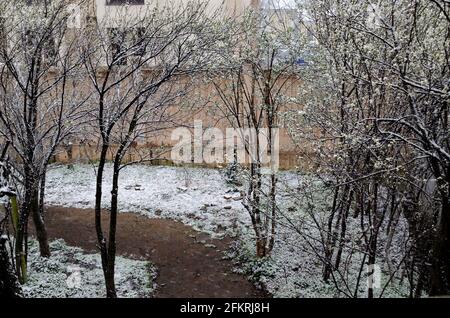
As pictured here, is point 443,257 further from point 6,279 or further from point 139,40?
point 139,40

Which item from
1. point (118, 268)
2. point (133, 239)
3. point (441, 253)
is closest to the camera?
point (441, 253)

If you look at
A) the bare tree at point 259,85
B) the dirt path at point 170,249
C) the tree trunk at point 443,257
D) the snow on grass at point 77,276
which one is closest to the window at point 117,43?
the bare tree at point 259,85

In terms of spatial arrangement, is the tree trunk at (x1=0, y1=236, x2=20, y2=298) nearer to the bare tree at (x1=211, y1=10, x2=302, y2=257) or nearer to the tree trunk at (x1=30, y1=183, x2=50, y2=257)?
the tree trunk at (x1=30, y1=183, x2=50, y2=257)

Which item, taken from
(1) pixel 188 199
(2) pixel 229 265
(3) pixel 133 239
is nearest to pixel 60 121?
(3) pixel 133 239

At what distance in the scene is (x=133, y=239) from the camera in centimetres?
880

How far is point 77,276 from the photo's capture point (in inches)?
282

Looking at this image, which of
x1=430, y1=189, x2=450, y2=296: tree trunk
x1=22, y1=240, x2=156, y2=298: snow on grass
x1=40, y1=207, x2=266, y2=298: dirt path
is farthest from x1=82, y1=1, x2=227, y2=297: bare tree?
x1=430, y1=189, x2=450, y2=296: tree trunk

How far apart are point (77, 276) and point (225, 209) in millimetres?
3968

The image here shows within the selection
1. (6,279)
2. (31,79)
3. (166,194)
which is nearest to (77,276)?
(31,79)

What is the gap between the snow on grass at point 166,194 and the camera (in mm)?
9836

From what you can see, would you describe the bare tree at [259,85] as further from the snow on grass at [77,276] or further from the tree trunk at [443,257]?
the tree trunk at [443,257]

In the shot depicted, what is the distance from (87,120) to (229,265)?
11.8 ft
